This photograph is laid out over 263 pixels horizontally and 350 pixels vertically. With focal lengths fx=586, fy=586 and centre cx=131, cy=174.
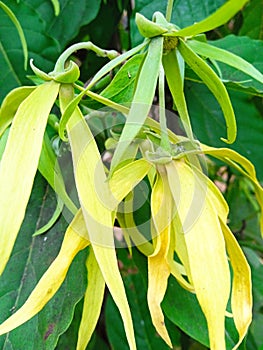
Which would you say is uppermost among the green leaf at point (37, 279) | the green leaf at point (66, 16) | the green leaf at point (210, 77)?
the green leaf at point (210, 77)

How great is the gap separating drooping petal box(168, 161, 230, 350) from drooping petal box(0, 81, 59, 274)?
0.29 ft

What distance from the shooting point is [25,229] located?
0.54 meters

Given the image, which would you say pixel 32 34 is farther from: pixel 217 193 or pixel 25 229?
pixel 217 193

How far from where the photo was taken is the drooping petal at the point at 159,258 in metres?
0.34

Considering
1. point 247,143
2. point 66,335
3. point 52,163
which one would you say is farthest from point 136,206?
point 247,143

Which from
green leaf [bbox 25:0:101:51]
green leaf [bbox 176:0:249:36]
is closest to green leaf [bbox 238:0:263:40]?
green leaf [bbox 25:0:101:51]

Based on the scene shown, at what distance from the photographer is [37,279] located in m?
0.49

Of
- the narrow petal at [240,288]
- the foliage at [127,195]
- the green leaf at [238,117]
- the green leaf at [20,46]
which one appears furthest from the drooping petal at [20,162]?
the green leaf at [238,117]

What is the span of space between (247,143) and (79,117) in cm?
45

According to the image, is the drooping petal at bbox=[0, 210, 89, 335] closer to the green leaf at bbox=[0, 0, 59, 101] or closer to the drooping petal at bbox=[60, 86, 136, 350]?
the drooping petal at bbox=[60, 86, 136, 350]

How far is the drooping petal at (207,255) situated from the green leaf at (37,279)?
0.46 ft

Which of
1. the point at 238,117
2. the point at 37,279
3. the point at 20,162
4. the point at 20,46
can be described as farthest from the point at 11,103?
the point at 238,117

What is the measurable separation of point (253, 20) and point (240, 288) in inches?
20.1

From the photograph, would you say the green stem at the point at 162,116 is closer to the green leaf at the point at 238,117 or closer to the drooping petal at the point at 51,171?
the drooping petal at the point at 51,171
